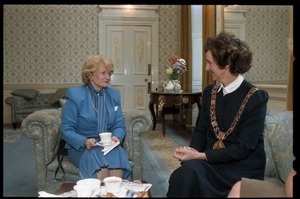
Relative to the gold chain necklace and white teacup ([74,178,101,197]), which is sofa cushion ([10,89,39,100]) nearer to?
the gold chain necklace

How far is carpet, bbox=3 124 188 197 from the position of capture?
2988 mm

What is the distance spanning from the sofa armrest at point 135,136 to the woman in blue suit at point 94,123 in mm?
262

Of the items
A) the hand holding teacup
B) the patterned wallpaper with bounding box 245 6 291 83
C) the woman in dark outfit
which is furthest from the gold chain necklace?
the patterned wallpaper with bounding box 245 6 291 83

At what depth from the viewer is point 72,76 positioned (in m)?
7.04

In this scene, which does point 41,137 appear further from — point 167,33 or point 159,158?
point 167,33

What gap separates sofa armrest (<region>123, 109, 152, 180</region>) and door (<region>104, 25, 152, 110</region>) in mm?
4385

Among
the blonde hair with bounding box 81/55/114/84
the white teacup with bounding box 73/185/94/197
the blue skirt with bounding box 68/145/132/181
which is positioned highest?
the blonde hair with bounding box 81/55/114/84

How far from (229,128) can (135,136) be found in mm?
1148

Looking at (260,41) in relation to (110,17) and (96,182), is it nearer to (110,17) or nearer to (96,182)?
(96,182)

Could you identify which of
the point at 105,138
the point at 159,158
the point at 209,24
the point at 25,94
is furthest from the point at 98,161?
the point at 25,94

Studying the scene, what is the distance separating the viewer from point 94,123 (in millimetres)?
2375

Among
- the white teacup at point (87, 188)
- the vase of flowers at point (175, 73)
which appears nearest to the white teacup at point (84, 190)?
the white teacup at point (87, 188)
